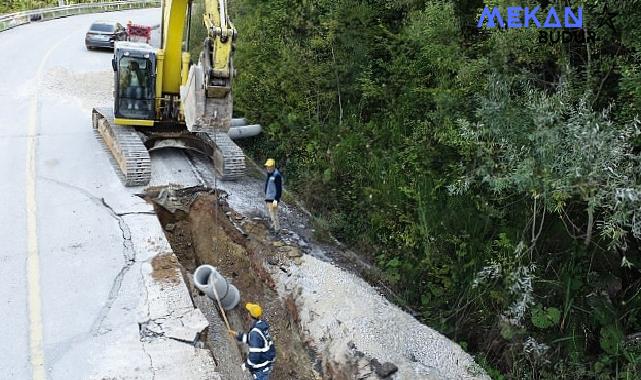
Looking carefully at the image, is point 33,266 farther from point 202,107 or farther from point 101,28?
point 101,28

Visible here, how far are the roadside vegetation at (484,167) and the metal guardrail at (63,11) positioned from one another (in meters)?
25.7

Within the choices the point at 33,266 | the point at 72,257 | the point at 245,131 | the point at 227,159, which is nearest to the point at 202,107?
the point at 227,159

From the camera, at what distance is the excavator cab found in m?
12.9

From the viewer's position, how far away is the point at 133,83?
43.1 feet

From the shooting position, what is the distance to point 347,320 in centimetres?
839

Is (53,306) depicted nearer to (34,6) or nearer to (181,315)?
(181,315)

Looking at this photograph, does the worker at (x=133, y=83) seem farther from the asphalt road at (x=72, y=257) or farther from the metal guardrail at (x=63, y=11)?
the metal guardrail at (x=63, y=11)

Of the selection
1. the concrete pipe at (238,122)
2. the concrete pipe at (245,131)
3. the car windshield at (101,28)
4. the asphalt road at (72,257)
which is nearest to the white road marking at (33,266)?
the asphalt road at (72,257)

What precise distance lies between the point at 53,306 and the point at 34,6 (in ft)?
148

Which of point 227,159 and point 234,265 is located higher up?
point 227,159

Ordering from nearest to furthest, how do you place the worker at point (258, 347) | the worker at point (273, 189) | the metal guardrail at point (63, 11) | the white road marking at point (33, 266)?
the worker at point (258, 347) < the white road marking at point (33, 266) < the worker at point (273, 189) < the metal guardrail at point (63, 11)

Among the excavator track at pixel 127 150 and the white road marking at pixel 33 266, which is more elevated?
the excavator track at pixel 127 150

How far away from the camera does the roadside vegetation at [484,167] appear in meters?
6.37

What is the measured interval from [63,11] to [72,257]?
34177 millimetres
